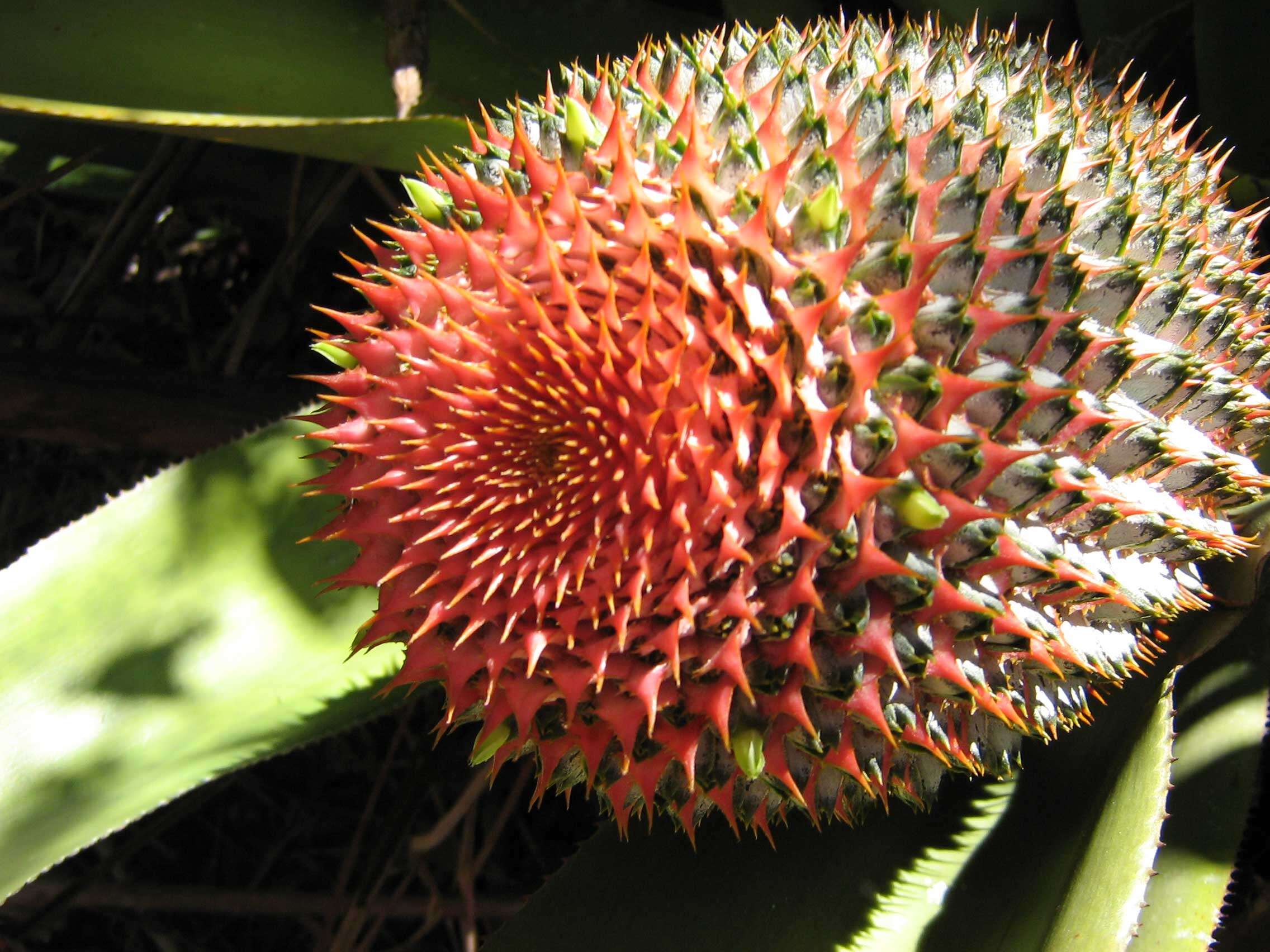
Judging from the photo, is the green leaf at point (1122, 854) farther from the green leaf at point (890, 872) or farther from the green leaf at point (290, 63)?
the green leaf at point (290, 63)

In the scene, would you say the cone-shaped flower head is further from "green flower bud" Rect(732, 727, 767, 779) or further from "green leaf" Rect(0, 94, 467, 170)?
"green leaf" Rect(0, 94, 467, 170)

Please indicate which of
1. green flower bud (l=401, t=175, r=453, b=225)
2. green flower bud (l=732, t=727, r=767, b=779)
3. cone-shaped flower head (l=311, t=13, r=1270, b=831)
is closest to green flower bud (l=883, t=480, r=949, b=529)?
cone-shaped flower head (l=311, t=13, r=1270, b=831)

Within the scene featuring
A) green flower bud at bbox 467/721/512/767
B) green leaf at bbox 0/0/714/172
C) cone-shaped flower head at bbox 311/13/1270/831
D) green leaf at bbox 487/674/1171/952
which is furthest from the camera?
green leaf at bbox 0/0/714/172

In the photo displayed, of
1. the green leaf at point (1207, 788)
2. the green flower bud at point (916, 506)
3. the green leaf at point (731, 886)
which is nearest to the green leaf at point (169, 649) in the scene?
the green leaf at point (731, 886)

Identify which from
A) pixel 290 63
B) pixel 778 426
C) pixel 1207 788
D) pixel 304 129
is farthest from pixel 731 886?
pixel 290 63

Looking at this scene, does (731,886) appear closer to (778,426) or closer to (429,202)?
(778,426)
